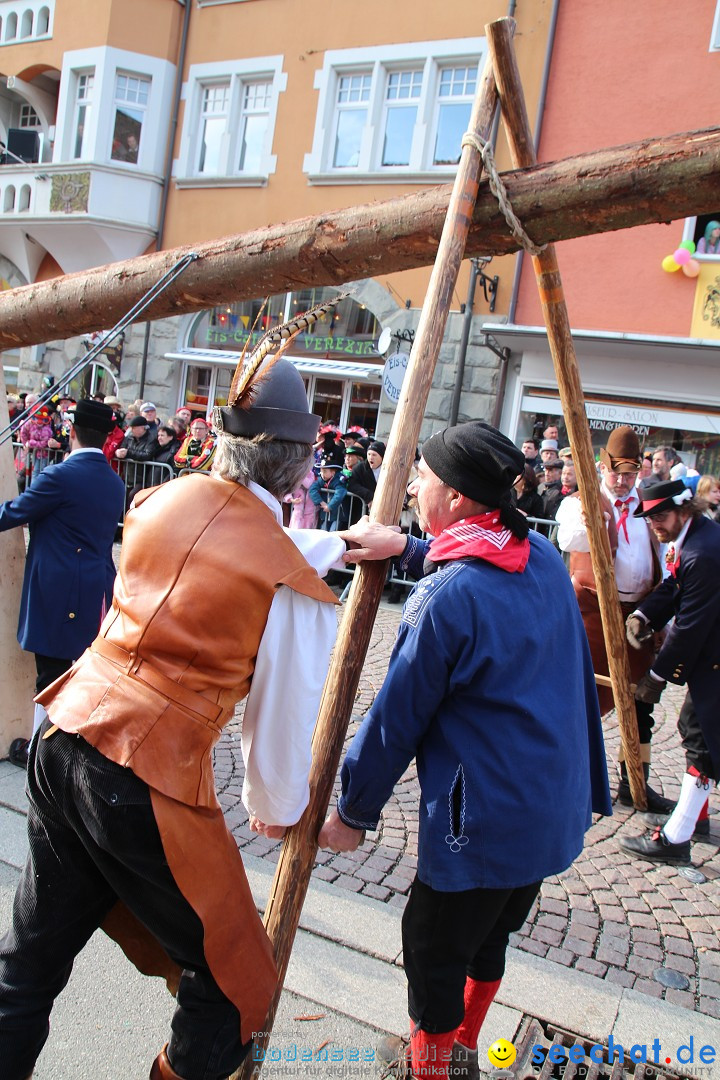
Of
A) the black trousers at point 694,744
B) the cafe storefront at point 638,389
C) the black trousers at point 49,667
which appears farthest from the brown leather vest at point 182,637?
the cafe storefront at point 638,389

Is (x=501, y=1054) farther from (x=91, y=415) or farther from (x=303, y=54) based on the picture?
(x=303, y=54)

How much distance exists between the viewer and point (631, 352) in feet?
37.6

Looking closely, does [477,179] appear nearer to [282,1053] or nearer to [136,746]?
[136,746]

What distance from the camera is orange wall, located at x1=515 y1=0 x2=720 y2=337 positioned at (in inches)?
440

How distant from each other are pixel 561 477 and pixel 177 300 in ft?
20.2

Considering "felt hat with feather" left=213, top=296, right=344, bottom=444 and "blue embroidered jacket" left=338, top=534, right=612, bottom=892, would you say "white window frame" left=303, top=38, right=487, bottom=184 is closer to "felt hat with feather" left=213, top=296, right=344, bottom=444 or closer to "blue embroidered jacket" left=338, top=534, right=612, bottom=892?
"felt hat with feather" left=213, top=296, right=344, bottom=444

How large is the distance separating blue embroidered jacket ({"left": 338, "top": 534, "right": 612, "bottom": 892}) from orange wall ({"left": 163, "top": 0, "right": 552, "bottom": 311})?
11.4m

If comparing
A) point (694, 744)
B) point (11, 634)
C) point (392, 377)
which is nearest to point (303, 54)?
point (392, 377)

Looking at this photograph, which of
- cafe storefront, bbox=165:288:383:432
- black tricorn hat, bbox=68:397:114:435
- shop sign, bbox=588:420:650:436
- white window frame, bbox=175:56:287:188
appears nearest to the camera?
black tricorn hat, bbox=68:397:114:435

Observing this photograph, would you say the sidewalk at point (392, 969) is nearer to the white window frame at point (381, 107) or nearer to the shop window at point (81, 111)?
the white window frame at point (381, 107)

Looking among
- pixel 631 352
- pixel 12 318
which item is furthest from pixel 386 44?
pixel 12 318

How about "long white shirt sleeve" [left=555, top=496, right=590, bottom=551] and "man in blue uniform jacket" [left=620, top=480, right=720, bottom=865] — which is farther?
"long white shirt sleeve" [left=555, top=496, right=590, bottom=551]

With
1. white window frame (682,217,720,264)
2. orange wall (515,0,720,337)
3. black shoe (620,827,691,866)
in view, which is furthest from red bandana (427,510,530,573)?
white window frame (682,217,720,264)

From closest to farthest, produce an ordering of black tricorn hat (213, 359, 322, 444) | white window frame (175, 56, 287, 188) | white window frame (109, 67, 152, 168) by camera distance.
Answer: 1. black tricorn hat (213, 359, 322, 444)
2. white window frame (175, 56, 287, 188)
3. white window frame (109, 67, 152, 168)
